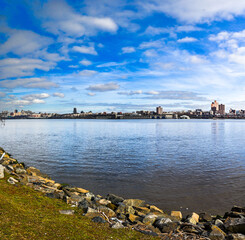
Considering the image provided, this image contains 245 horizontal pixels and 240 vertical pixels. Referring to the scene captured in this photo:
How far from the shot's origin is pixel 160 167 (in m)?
25.8

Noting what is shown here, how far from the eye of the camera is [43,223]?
860 centimetres

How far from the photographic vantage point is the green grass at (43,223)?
7738 millimetres

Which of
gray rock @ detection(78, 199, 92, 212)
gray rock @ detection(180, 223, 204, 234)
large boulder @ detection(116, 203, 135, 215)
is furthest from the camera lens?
large boulder @ detection(116, 203, 135, 215)

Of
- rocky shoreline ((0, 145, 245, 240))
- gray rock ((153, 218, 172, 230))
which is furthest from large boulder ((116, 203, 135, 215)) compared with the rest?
gray rock ((153, 218, 172, 230))

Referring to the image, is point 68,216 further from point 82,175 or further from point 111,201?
point 82,175

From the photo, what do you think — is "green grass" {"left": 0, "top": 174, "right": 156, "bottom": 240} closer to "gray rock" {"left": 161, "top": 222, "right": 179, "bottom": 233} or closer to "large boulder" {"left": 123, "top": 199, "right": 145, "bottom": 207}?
"gray rock" {"left": 161, "top": 222, "right": 179, "bottom": 233}

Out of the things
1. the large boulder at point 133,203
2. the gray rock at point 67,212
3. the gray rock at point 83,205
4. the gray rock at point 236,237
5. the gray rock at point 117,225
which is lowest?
the large boulder at point 133,203

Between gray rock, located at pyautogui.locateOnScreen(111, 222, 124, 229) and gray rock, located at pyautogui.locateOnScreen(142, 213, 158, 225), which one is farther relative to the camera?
→ gray rock, located at pyautogui.locateOnScreen(142, 213, 158, 225)

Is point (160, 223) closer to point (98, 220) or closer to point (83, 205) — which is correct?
point (98, 220)

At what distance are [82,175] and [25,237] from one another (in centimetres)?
1541

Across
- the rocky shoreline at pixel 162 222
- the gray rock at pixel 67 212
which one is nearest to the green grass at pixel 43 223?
the gray rock at pixel 67 212

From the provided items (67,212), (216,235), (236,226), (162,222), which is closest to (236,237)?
(216,235)

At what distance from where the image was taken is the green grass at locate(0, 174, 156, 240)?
7738mm

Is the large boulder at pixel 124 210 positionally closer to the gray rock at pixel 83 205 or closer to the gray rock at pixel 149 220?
the gray rock at pixel 149 220
